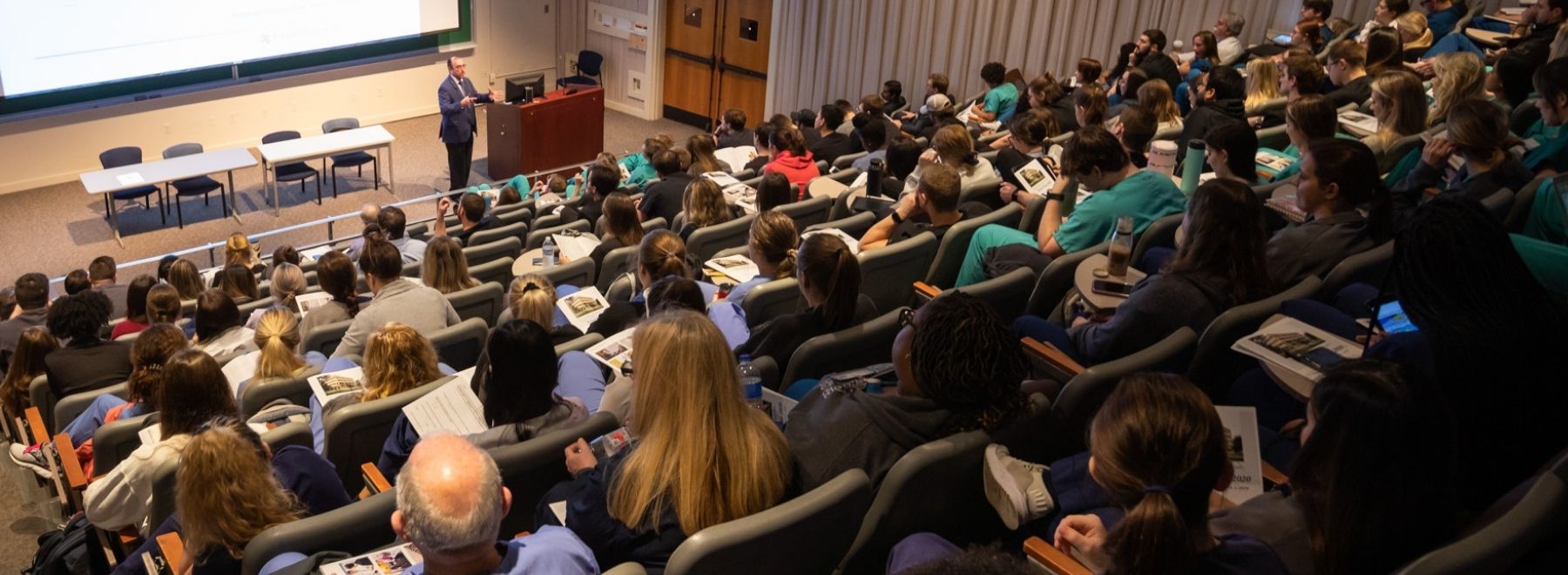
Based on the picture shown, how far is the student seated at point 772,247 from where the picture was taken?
15.2ft

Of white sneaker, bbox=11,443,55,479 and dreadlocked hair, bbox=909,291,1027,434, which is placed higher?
dreadlocked hair, bbox=909,291,1027,434

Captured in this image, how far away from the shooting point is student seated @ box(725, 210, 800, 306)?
4.64 meters

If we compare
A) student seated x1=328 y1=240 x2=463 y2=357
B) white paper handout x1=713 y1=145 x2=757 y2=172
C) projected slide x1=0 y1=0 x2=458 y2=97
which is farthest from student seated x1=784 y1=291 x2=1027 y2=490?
projected slide x1=0 y1=0 x2=458 y2=97

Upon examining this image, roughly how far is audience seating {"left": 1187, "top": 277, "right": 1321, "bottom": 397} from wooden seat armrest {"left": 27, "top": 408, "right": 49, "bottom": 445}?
4754 mm

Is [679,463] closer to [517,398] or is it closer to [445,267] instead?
[517,398]

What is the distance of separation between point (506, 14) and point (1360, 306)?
1218 cm

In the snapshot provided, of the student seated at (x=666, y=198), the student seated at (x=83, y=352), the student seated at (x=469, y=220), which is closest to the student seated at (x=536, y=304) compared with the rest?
the student seated at (x=83, y=352)

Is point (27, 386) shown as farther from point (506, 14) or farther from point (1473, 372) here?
point (506, 14)

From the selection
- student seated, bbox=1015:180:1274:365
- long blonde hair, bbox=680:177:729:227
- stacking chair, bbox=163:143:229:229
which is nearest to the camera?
student seated, bbox=1015:180:1274:365

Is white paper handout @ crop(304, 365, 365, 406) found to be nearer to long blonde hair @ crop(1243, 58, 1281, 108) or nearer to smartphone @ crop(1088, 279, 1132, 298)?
smartphone @ crop(1088, 279, 1132, 298)

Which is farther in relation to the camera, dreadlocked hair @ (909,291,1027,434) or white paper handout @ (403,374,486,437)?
white paper handout @ (403,374,486,437)

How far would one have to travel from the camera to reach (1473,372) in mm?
2824

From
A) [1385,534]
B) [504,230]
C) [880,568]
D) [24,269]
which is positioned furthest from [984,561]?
[24,269]

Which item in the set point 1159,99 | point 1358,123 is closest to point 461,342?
point 1159,99
